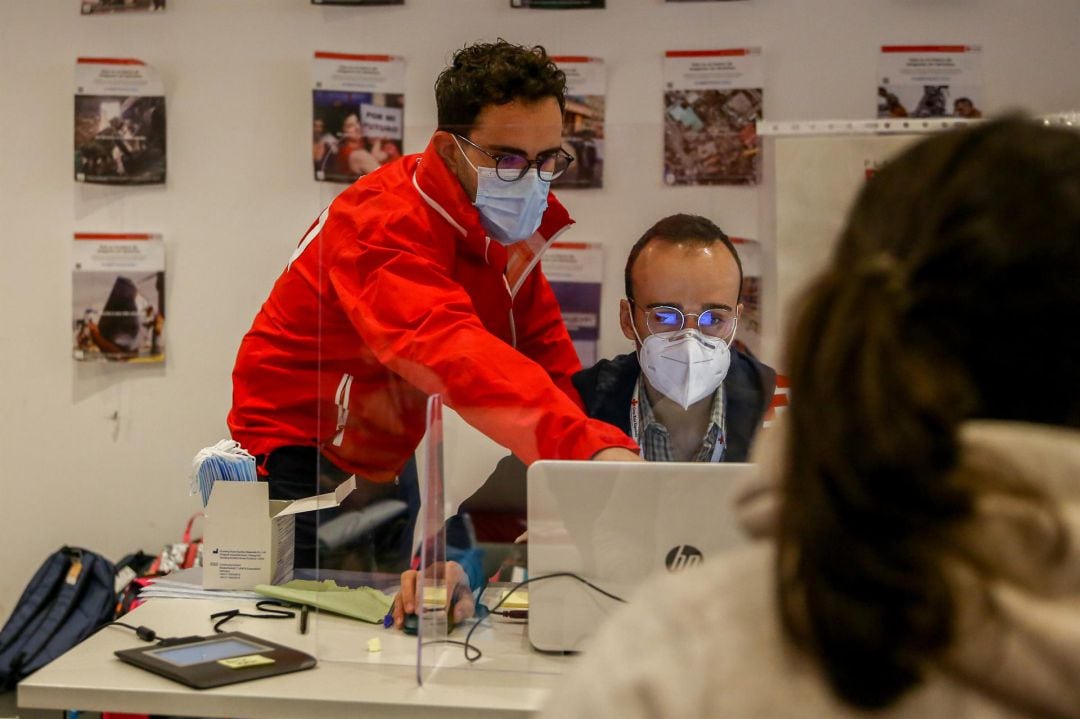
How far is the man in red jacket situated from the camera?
58.7 inches

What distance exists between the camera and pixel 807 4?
3055 mm

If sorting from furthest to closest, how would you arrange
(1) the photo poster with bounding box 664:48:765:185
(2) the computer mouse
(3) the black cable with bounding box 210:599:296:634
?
1. (1) the photo poster with bounding box 664:48:765:185
2. (3) the black cable with bounding box 210:599:296:634
3. (2) the computer mouse

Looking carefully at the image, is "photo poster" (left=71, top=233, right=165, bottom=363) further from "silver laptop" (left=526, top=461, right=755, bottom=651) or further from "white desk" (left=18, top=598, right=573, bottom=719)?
"silver laptop" (left=526, top=461, right=755, bottom=651)

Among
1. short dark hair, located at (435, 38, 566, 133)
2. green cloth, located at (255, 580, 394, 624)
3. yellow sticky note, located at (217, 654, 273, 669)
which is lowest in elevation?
yellow sticky note, located at (217, 654, 273, 669)

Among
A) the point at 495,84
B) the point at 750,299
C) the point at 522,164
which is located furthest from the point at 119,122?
the point at 750,299

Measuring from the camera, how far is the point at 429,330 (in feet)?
5.04

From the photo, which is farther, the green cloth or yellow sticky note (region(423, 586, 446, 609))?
the green cloth

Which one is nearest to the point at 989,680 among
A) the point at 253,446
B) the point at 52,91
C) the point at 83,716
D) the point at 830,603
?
the point at 830,603

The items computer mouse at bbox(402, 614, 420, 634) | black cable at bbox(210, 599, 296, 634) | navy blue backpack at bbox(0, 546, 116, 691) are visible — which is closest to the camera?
computer mouse at bbox(402, 614, 420, 634)

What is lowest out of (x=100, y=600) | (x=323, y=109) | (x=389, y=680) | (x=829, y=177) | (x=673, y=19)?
(x=100, y=600)

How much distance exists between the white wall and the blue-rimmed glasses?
5.29ft

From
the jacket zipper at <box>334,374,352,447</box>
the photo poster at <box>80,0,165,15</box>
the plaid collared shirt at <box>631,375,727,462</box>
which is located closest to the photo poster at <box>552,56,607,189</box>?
the plaid collared shirt at <box>631,375,727,462</box>

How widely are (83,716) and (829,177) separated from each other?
51.0 inches

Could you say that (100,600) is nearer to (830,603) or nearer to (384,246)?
(384,246)
